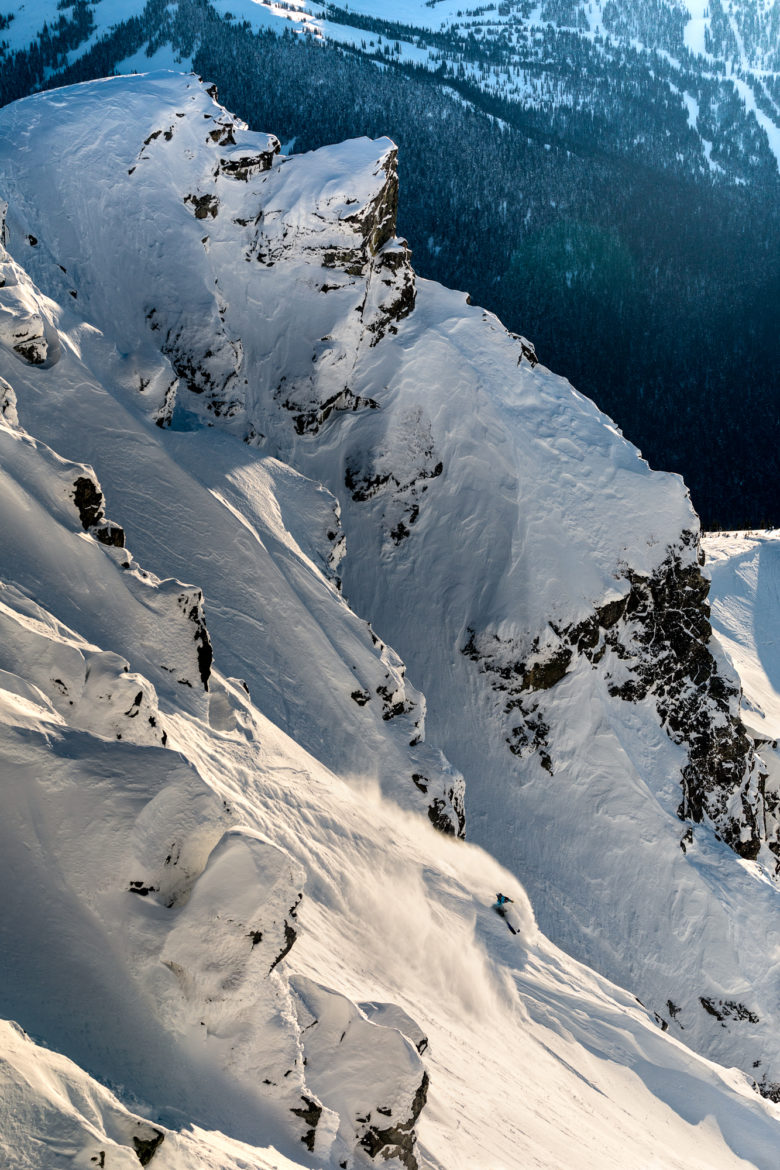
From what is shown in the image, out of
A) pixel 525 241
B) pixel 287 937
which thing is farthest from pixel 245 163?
pixel 525 241

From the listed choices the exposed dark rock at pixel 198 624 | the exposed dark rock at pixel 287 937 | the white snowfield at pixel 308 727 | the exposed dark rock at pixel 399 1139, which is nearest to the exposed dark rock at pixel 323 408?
the white snowfield at pixel 308 727

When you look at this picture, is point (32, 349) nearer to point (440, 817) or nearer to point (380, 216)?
point (440, 817)

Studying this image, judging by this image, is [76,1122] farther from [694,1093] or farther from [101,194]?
[101,194]

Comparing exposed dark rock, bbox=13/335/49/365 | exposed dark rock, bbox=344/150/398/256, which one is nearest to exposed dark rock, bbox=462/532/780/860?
exposed dark rock, bbox=344/150/398/256

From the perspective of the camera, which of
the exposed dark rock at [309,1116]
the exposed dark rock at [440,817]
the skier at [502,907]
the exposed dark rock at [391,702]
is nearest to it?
the exposed dark rock at [309,1116]

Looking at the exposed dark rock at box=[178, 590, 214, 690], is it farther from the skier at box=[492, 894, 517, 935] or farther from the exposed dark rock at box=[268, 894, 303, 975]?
the skier at box=[492, 894, 517, 935]

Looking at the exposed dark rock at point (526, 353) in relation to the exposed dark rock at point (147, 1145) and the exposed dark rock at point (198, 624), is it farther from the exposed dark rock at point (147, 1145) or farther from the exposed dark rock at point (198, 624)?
the exposed dark rock at point (147, 1145)
